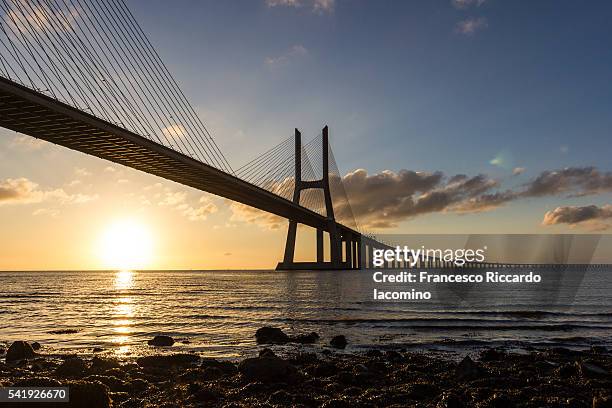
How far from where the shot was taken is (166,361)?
12305mm

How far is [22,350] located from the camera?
43.9ft

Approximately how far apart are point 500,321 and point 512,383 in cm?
1467

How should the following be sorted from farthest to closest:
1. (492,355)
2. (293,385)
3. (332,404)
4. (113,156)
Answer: (113,156) → (492,355) → (293,385) → (332,404)

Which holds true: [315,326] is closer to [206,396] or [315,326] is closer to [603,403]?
[206,396]

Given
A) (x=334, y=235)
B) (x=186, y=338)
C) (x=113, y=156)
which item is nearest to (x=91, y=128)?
(x=113, y=156)

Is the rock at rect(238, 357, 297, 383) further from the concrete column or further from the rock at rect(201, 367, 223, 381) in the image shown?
the concrete column

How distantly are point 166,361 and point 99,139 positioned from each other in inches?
1088

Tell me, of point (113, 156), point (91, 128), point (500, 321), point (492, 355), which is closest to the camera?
point (492, 355)

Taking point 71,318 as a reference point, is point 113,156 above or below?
above

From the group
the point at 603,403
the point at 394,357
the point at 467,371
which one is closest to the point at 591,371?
the point at 467,371

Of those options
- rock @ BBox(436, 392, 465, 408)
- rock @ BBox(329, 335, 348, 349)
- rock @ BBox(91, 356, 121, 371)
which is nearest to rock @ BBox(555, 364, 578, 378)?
rock @ BBox(436, 392, 465, 408)

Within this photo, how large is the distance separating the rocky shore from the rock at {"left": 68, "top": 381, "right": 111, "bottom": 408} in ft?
0.04

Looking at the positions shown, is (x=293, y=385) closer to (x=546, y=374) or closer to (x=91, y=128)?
(x=546, y=374)

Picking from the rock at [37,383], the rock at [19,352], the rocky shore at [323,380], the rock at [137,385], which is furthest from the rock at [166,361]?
the rock at [37,383]
